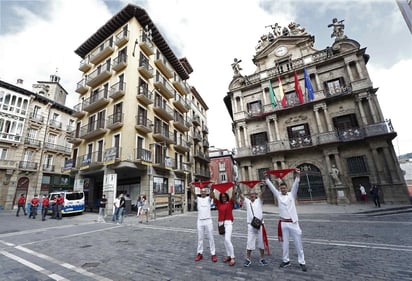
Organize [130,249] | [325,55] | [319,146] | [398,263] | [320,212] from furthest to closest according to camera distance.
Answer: [325,55]
[319,146]
[320,212]
[130,249]
[398,263]

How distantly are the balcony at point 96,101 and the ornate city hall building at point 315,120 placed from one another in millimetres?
15289

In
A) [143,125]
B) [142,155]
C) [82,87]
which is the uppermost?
[82,87]

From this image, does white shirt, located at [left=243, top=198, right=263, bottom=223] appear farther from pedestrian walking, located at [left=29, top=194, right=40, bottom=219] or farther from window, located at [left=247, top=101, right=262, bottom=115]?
window, located at [left=247, top=101, right=262, bottom=115]

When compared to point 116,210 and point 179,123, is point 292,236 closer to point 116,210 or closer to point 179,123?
point 116,210

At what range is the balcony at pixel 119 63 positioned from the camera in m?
18.5

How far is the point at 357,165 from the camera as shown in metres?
17.7

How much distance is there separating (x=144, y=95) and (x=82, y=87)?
29.1ft

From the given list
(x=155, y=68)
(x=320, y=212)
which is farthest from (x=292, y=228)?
(x=155, y=68)

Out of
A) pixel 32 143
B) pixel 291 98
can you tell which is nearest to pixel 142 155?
pixel 291 98

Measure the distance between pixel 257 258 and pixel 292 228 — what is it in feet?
4.34

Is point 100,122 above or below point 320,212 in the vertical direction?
above

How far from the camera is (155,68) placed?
74.5 ft

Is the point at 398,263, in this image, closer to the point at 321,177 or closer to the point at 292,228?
the point at 292,228

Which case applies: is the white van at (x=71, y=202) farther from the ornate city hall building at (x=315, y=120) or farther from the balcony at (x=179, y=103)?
the ornate city hall building at (x=315, y=120)
